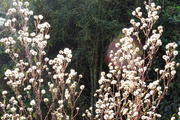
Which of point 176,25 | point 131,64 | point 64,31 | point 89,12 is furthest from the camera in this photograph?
point 64,31

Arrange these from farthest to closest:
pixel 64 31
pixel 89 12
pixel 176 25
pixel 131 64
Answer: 1. pixel 64 31
2. pixel 89 12
3. pixel 176 25
4. pixel 131 64

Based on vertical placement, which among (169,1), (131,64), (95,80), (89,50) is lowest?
(131,64)

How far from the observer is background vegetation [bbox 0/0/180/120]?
9.80 ft

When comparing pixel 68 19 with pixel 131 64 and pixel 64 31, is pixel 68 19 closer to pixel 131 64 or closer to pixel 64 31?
pixel 64 31

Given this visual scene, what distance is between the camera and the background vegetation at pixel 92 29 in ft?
9.80

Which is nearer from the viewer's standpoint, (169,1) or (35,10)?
(169,1)

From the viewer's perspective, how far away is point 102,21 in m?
3.04

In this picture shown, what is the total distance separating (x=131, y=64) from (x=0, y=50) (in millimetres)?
2685

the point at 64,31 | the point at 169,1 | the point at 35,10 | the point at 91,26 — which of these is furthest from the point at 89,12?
the point at 169,1

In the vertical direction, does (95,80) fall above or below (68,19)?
below

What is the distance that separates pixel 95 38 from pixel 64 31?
58 cm

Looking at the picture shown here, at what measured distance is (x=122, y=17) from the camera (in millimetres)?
3582

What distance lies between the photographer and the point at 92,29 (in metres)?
3.25

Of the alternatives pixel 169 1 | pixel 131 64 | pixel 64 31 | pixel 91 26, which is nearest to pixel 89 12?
pixel 91 26
